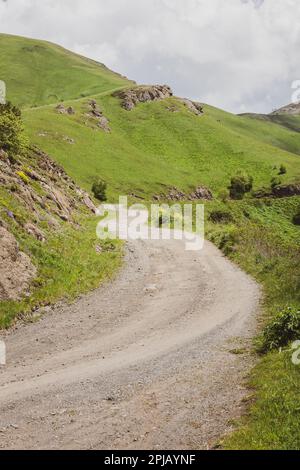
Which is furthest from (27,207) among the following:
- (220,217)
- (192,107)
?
(192,107)

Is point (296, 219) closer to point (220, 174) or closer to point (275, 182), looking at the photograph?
point (275, 182)

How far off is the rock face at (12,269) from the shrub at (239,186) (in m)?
83.0

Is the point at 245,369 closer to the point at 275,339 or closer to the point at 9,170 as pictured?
the point at 275,339

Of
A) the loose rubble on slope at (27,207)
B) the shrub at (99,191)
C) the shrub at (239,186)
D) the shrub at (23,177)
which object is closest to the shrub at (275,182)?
the shrub at (239,186)

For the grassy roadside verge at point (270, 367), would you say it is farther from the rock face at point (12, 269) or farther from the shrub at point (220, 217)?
the rock face at point (12, 269)

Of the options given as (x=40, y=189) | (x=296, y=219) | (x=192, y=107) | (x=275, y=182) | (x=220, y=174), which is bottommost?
(x=296, y=219)

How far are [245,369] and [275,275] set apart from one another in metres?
13.4

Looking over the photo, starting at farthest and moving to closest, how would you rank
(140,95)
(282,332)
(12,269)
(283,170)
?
1. (140,95)
2. (283,170)
3. (12,269)
4. (282,332)

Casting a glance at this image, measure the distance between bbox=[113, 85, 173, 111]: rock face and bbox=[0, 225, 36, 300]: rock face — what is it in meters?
132

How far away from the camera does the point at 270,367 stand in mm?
13242

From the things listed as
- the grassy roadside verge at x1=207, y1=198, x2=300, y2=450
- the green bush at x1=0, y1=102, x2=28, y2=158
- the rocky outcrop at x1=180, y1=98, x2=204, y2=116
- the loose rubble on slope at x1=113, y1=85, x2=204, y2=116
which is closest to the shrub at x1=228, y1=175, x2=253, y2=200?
the grassy roadside verge at x1=207, y1=198, x2=300, y2=450

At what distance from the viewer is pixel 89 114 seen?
128 m

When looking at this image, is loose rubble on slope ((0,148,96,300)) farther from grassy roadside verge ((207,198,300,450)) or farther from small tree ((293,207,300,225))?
small tree ((293,207,300,225))

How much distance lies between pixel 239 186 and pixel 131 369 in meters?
91.4
